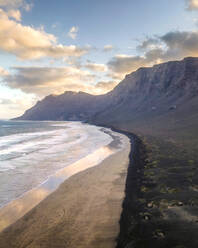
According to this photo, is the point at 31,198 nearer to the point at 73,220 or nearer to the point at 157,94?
the point at 73,220

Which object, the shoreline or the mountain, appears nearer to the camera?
the shoreline

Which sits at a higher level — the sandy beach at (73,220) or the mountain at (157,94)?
the mountain at (157,94)

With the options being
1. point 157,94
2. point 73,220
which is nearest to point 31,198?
point 73,220

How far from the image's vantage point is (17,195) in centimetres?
1141

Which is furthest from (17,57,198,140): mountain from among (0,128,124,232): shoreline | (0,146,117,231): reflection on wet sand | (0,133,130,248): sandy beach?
(0,133,130,248): sandy beach

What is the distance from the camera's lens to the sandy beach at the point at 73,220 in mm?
6781

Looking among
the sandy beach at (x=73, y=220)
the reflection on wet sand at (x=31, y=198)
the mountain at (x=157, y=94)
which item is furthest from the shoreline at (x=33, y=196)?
the mountain at (x=157, y=94)

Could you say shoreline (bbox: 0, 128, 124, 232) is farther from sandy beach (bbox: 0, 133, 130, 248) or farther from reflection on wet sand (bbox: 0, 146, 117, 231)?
sandy beach (bbox: 0, 133, 130, 248)

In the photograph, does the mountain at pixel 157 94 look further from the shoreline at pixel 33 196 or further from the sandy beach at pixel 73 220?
the sandy beach at pixel 73 220

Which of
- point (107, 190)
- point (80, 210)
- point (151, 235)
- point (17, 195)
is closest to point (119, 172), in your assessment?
point (107, 190)

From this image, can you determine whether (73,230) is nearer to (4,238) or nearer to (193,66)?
(4,238)

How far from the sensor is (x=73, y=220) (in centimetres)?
822

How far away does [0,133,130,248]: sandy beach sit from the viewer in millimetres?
6781

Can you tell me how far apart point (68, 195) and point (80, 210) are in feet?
7.47
